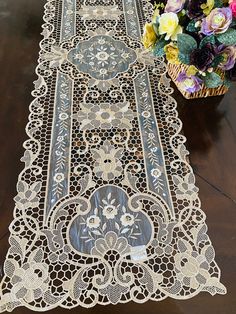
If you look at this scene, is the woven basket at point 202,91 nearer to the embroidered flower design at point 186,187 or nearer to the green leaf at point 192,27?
the green leaf at point 192,27

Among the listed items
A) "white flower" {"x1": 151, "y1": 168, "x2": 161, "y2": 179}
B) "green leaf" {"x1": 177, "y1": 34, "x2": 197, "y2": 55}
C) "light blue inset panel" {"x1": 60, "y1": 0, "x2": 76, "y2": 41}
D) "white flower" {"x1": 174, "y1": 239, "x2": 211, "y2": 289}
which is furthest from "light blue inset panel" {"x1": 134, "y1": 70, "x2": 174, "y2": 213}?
"light blue inset panel" {"x1": 60, "y1": 0, "x2": 76, "y2": 41}

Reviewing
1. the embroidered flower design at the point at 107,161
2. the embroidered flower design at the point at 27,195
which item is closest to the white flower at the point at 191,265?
the embroidered flower design at the point at 107,161

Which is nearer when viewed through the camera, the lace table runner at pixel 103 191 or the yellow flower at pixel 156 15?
the lace table runner at pixel 103 191

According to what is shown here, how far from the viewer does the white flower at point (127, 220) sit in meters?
0.80

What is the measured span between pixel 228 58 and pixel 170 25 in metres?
0.17

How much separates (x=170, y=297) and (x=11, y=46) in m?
0.93

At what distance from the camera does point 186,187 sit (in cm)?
85

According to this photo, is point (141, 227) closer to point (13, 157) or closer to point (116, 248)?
point (116, 248)

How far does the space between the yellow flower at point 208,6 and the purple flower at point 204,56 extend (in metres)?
0.08

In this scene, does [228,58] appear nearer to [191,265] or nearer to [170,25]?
[170,25]

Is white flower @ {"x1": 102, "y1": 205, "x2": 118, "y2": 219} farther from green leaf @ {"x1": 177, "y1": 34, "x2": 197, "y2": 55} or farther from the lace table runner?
green leaf @ {"x1": 177, "y1": 34, "x2": 197, "y2": 55}

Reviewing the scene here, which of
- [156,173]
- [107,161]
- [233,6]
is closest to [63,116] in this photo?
[107,161]

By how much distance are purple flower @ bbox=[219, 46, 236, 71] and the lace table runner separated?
19 centimetres

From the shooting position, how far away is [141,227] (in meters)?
0.79
